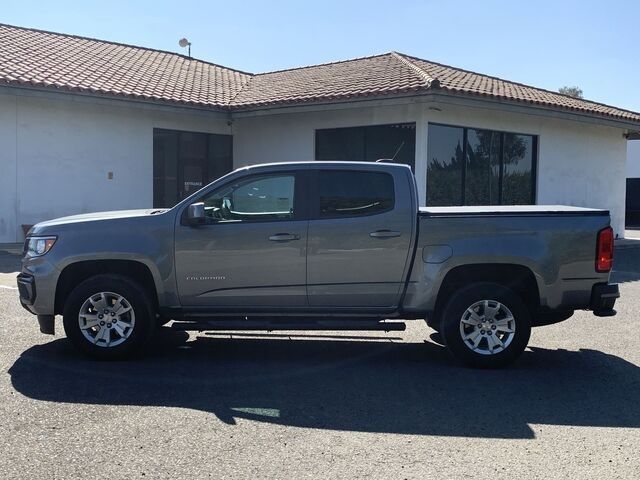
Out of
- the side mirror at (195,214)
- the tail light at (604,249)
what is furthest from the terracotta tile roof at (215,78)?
the side mirror at (195,214)

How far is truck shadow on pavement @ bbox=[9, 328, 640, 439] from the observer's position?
5016 millimetres

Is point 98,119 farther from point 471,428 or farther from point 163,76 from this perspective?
point 471,428

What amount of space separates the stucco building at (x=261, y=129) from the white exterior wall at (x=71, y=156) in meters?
0.03

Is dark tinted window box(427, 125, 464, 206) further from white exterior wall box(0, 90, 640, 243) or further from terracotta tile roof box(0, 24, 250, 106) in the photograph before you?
terracotta tile roof box(0, 24, 250, 106)

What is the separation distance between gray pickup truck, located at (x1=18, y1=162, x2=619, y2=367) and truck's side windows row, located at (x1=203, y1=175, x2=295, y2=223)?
97 millimetres

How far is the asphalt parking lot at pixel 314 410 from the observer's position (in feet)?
13.7

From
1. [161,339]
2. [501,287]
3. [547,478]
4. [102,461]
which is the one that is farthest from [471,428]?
[161,339]

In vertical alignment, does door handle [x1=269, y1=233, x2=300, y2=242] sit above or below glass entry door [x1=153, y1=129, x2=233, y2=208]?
below

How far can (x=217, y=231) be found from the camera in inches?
252

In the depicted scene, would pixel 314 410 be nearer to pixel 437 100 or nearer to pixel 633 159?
pixel 437 100

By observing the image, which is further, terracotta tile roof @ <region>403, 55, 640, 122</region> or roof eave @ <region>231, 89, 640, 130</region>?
terracotta tile roof @ <region>403, 55, 640, 122</region>

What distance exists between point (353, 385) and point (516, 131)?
45.7 feet

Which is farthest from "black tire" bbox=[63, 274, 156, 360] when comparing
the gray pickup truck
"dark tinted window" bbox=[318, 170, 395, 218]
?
"dark tinted window" bbox=[318, 170, 395, 218]

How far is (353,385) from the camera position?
19.0 feet
